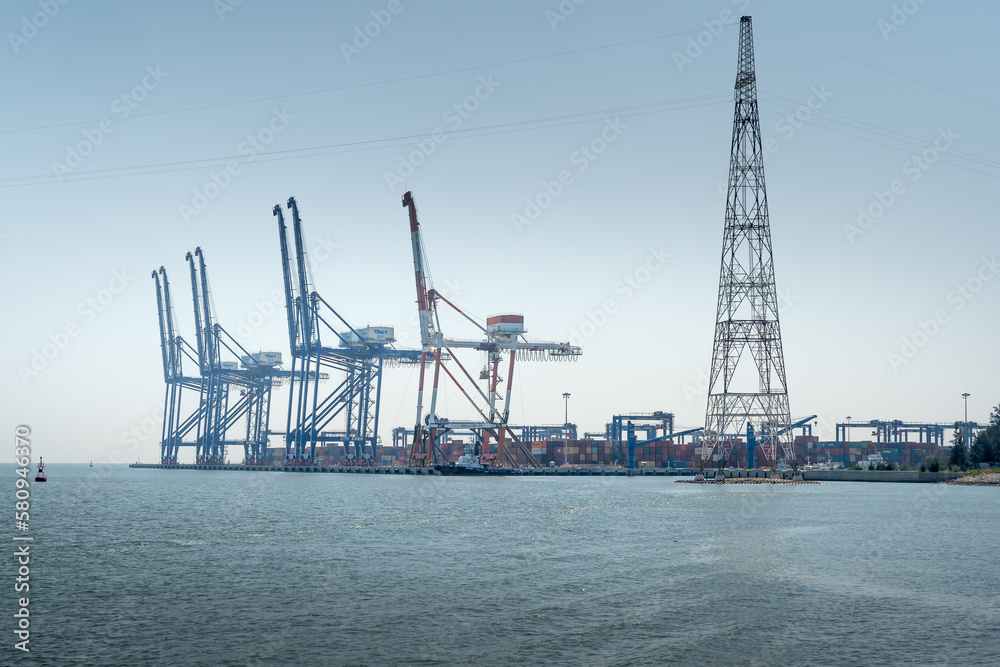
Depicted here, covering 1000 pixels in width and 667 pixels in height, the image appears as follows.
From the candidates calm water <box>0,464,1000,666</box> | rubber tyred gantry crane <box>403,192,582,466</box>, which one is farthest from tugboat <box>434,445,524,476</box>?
calm water <box>0,464,1000,666</box>

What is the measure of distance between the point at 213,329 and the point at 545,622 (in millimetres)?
144686

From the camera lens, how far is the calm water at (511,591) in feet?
55.8

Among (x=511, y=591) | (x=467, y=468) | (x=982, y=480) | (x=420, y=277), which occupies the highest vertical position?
(x=420, y=277)

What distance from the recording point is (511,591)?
2320 centimetres

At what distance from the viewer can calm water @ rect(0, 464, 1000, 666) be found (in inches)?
669

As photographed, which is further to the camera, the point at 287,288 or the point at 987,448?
the point at 287,288

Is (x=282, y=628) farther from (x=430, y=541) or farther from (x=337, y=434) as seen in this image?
(x=337, y=434)

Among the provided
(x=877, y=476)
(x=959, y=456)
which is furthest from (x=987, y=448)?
(x=877, y=476)

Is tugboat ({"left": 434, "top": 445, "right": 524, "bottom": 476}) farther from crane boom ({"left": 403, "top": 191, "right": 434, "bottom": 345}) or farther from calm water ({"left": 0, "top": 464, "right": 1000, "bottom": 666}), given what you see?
calm water ({"left": 0, "top": 464, "right": 1000, "bottom": 666})

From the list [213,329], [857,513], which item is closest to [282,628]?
[857,513]

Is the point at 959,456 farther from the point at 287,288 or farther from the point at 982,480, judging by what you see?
the point at 287,288

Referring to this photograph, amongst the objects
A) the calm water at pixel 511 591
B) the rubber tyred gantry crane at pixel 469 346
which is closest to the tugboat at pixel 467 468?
the rubber tyred gantry crane at pixel 469 346

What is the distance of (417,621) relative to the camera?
19547 millimetres

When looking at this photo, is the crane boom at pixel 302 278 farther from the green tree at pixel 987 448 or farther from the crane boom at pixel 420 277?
the green tree at pixel 987 448
